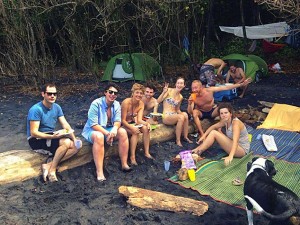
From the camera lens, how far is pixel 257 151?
6242mm

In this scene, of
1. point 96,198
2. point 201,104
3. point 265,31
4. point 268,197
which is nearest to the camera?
point 268,197

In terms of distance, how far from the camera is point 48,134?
518 centimetres

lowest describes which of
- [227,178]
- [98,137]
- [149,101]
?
[227,178]

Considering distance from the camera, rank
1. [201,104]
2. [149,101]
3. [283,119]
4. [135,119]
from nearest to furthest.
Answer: [135,119] → [149,101] → [201,104] → [283,119]

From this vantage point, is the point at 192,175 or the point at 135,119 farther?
the point at 135,119

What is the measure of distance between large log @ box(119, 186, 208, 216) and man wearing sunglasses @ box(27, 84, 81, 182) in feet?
3.64

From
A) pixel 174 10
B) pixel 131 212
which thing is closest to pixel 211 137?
pixel 131 212

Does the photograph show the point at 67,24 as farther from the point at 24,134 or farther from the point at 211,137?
the point at 211,137

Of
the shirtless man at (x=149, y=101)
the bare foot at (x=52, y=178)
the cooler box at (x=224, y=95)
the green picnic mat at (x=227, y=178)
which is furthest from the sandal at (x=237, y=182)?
the cooler box at (x=224, y=95)

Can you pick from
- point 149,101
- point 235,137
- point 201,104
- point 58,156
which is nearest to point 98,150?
point 58,156

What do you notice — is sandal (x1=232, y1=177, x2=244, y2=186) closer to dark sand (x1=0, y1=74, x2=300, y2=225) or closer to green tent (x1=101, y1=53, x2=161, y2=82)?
dark sand (x1=0, y1=74, x2=300, y2=225)

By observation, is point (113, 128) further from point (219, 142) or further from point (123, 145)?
point (219, 142)

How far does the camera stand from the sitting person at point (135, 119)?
19.1 ft

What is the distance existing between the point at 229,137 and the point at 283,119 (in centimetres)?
203
